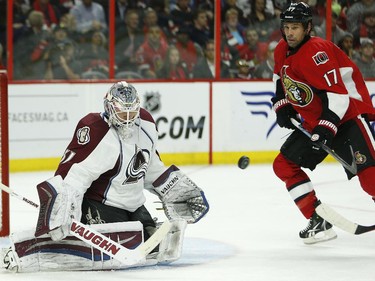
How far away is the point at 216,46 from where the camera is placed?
26.7 ft

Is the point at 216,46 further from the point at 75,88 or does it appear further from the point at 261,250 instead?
the point at 261,250

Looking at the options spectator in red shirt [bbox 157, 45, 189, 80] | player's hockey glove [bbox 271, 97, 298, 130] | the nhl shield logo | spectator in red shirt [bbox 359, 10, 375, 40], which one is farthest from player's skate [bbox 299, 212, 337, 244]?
spectator in red shirt [bbox 359, 10, 375, 40]

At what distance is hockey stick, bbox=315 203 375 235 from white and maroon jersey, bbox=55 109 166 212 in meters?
0.91

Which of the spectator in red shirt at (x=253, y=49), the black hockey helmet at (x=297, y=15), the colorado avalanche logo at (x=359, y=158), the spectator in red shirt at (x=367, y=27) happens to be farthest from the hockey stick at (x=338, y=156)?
the spectator in red shirt at (x=367, y=27)

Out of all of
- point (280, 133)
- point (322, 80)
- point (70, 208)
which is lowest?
point (280, 133)

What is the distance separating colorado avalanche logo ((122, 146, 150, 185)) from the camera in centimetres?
420

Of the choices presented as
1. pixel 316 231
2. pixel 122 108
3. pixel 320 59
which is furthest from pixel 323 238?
pixel 122 108

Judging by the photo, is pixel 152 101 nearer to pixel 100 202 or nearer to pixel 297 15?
pixel 297 15

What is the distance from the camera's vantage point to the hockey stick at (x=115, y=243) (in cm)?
399

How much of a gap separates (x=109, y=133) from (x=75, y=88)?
3.32 meters

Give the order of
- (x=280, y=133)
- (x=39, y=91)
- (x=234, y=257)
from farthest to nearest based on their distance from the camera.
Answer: (x=280, y=133)
(x=39, y=91)
(x=234, y=257)

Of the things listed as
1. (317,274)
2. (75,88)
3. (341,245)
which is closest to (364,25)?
(75,88)

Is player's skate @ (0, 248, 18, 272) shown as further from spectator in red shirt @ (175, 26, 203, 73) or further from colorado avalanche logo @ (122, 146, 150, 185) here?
spectator in red shirt @ (175, 26, 203, 73)

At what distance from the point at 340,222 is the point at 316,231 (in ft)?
0.45
